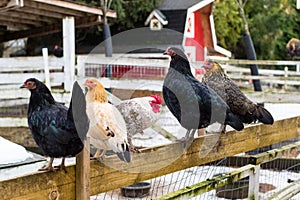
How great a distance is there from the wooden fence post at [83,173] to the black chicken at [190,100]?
82cm

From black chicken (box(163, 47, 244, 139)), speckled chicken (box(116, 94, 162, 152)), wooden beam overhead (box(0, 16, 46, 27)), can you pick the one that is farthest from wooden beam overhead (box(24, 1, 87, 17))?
black chicken (box(163, 47, 244, 139))

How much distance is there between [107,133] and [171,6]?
13086mm

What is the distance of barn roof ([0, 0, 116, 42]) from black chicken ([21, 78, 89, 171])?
4.73 meters

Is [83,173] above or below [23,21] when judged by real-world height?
below

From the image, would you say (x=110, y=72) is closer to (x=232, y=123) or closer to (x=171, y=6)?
(x=232, y=123)

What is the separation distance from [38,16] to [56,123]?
7362 millimetres

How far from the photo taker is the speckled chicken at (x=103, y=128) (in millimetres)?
2037

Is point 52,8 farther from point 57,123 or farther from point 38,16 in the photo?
point 57,123

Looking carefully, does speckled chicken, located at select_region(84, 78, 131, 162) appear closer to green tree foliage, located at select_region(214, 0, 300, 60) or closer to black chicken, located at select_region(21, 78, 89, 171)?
black chicken, located at select_region(21, 78, 89, 171)

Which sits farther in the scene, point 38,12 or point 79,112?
point 38,12

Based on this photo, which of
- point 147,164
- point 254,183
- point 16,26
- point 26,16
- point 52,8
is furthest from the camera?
point 16,26

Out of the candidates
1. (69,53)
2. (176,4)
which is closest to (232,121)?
(69,53)

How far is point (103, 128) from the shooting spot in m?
2.04

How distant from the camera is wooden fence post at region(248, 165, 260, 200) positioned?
2.93m
